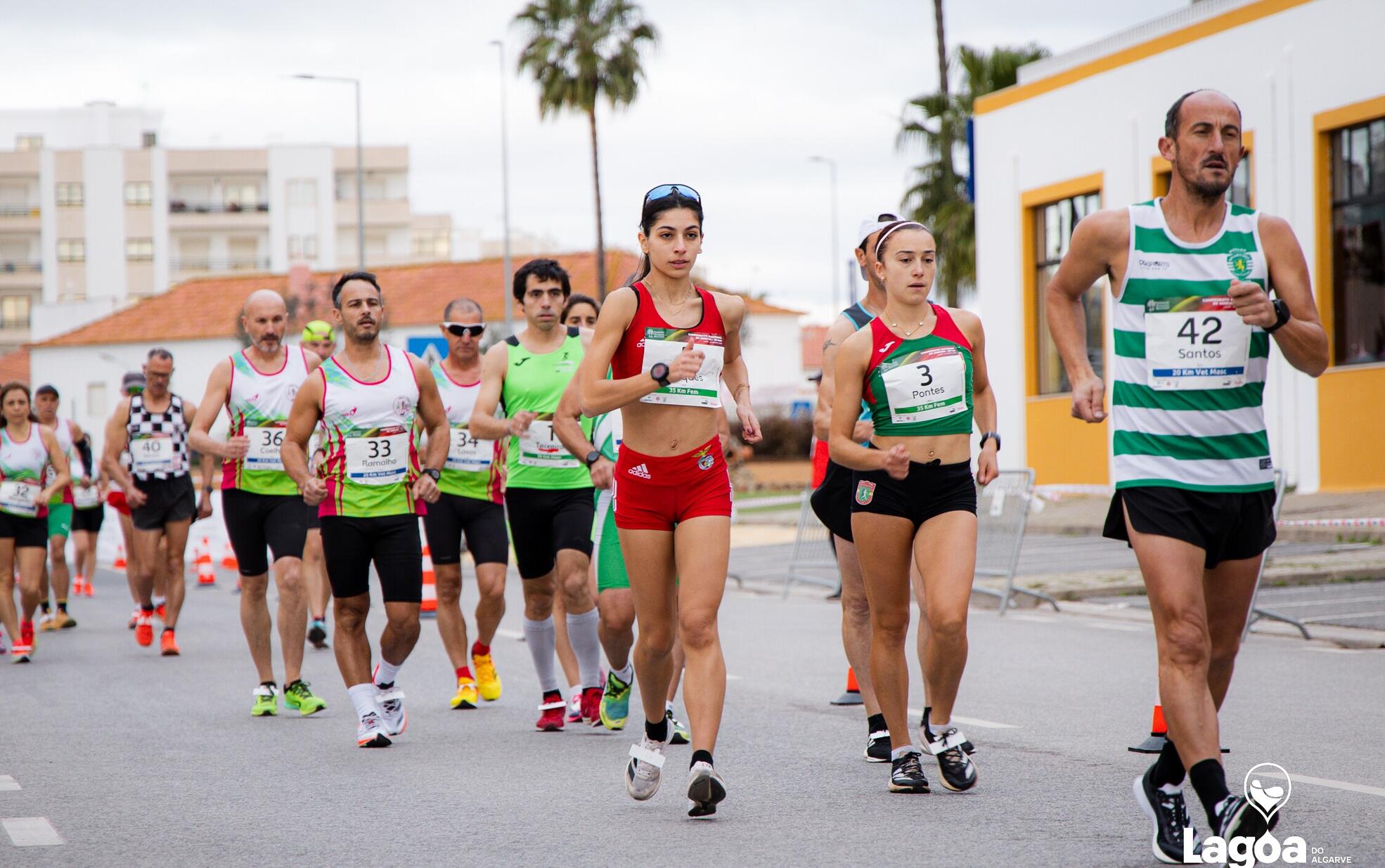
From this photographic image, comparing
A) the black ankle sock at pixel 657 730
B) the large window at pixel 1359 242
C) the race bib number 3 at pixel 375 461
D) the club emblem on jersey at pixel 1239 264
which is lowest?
the black ankle sock at pixel 657 730

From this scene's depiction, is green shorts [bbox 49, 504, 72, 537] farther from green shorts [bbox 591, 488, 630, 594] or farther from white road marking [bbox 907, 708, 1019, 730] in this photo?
white road marking [bbox 907, 708, 1019, 730]

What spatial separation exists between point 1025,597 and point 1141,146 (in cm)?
1364

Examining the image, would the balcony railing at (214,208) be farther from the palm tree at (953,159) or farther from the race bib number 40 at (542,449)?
the race bib number 40 at (542,449)

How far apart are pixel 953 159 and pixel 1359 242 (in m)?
17.3

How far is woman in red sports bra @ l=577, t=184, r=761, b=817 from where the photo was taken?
6172 millimetres

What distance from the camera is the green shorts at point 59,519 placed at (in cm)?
1589

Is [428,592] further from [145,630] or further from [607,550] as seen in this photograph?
[607,550]

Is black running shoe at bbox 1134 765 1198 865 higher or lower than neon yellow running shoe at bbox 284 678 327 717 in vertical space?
higher

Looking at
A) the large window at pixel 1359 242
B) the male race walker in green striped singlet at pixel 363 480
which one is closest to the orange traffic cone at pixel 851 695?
the male race walker in green striped singlet at pixel 363 480

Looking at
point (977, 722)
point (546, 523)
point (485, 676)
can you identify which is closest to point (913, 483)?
point (977, 722)

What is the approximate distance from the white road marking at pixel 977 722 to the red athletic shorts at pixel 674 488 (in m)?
2.42

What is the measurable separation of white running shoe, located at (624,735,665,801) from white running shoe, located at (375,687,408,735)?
2405 millimetres

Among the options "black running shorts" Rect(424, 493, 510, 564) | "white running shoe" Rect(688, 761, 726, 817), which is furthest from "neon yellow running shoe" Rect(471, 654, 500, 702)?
"white running shoe" Rect(688, 761, 726, 817)

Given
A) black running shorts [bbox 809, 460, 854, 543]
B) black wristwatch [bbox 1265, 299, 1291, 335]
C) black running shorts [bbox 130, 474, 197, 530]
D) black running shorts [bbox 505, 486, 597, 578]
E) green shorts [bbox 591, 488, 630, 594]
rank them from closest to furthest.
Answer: black wristwatch [bbox 1265, 299, 1291, 335]
black running shorts [bbox 809, 460, 854, 543]
green shorts [bbox 591, 488, 630, 594]
black running shorts [bbox 505, 486, 597, 578]
black running shorts [bbox 130, 474, 197, 530]
